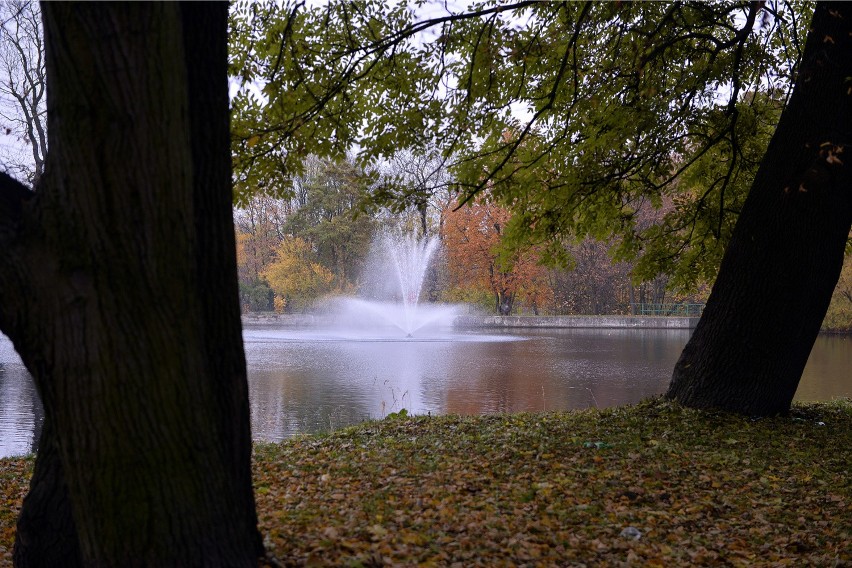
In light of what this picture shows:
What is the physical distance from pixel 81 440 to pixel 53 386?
22 centimetres

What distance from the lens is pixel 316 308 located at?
135ft

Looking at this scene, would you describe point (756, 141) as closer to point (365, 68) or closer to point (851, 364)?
point (365, 68)

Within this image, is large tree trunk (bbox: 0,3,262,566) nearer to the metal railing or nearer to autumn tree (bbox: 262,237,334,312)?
the metal railing

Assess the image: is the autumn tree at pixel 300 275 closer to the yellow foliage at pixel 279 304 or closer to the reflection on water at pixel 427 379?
the yellow foliage at pixel 279 304

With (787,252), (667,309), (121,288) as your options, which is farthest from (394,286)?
(121,288)

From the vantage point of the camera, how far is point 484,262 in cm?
3972

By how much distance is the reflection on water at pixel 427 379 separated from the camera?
11948mm

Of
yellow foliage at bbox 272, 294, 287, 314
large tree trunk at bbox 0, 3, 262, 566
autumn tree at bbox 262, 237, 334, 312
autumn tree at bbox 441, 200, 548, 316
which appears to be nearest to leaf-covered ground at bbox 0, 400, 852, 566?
large tree trunk at bbox 0, 3, 262, 566

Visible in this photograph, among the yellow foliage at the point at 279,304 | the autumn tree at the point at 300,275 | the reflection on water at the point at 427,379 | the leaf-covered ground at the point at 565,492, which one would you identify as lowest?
the reflection on water at the point at 427,379

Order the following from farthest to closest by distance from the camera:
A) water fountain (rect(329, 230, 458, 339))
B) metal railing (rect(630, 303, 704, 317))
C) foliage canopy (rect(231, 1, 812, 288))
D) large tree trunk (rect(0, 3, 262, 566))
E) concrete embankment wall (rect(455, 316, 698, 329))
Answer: metal railing (rect(630, 303, 704, 317)) → water fountain (rect(329, 230, 458, 339)) → concrete embankment wall (rect(455, 316, 698, 329)) → foliage canopy (rect(231, 1, 812, 288)) → large tree trunk (rect(0, 3, 262, 566))

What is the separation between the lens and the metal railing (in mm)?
38906

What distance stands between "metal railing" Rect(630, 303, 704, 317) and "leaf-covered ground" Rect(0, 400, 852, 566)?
33.0m

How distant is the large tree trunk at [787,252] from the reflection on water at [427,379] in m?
5.48

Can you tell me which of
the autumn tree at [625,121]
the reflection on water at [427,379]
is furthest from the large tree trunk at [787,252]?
the reflection on water at [427,379]
